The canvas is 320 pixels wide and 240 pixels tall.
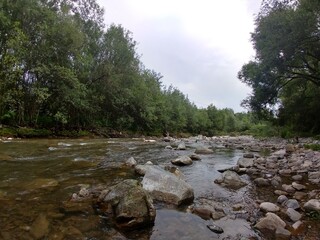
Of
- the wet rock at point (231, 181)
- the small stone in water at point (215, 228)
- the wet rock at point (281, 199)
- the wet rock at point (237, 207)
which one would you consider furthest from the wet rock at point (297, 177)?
the small stone in water at point (215, 228)

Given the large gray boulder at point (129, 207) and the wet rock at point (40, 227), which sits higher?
the large gray boulder at point (129, 207)

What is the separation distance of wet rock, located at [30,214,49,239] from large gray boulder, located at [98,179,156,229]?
1011mm

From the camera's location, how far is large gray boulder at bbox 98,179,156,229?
13.6 feet

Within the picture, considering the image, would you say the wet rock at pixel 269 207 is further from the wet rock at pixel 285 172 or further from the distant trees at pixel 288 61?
the distant trees at pixel 288 61

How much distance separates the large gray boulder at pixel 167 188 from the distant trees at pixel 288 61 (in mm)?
9959

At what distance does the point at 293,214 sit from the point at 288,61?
16489 millimetres

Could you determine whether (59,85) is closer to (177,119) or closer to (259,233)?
(259,233)

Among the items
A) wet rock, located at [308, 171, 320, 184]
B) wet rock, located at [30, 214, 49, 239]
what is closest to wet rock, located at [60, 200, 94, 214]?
wet rock, located at [30, 214, 49, 239]

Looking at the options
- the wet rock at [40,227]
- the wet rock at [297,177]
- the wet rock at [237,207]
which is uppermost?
the wet rock at [297,177]

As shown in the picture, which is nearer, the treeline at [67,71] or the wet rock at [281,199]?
the wet rock at [281,199]

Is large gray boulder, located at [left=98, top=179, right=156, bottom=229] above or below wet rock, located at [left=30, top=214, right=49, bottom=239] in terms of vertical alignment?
above

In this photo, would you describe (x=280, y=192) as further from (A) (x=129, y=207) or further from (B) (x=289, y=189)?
Result: (A) (x=129, y=207)

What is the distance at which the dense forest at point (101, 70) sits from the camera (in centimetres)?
1684

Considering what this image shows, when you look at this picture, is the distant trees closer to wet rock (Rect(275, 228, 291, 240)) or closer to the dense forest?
the dense forest
